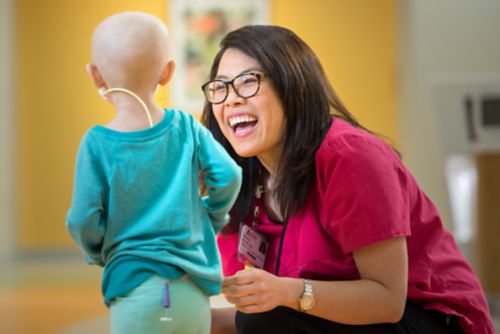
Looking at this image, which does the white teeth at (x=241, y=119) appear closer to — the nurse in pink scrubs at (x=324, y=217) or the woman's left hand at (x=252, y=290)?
the nurse in pink scrubs at (x=324, y=217)

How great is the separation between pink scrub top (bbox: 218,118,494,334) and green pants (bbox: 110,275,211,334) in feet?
1.52

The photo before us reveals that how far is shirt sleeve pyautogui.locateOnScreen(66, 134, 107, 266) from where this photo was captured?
3.92 ft

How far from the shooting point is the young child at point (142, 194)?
1.22 m

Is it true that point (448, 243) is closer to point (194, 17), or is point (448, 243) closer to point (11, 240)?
point (194, 17)

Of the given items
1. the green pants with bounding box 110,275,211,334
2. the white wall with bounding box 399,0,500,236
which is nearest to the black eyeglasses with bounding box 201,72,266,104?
the green pants with bounding box 110,275,211,334

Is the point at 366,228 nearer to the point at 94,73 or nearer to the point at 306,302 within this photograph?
the point at 306,302

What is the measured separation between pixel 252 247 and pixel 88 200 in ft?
2.18

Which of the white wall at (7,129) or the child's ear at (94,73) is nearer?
the child's ear at (94,73)

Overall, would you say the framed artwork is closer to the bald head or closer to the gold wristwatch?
the gold wristwatch

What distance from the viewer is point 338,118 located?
70.6 inches

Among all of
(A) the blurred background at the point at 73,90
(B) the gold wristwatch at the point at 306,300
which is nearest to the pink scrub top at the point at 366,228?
(B) the gold wristwatch at the point at 306,300

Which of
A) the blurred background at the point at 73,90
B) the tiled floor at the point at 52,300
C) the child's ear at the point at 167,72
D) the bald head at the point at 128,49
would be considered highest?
the bald head at the point at 128,49

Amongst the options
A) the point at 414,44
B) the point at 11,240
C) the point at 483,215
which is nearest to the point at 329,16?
the point at 414,44

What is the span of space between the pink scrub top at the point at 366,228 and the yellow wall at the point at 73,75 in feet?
15.1
